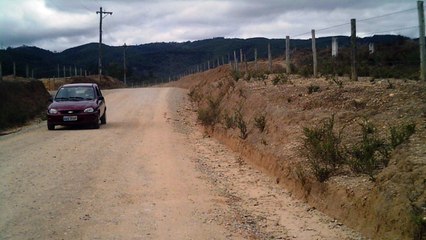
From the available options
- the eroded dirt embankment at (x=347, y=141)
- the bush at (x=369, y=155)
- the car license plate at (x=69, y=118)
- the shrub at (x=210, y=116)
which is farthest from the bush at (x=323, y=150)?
the car license plate at (x=69, y=118)

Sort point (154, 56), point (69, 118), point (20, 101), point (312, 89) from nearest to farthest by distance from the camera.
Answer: point (312, 89) → point (69, 118) → point (20, 101) → point (154, 56)

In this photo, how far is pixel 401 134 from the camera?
7453 millimetres

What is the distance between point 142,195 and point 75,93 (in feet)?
39.0

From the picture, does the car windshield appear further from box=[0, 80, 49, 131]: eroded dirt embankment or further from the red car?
box=[0, 80, 49, 131]: eroded dirt embankment

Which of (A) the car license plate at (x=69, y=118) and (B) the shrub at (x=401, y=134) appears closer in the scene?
(B) the shrub at (x=401, y=134)

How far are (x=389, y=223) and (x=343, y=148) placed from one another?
2798 millimetres

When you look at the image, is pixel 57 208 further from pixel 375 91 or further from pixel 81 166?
pixel 375 91

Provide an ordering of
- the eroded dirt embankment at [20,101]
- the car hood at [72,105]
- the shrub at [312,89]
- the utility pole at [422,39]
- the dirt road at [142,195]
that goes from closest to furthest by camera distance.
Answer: the dirt road at [142,195]
the utility pole at [422,39]
the shrub at [312,89]
the car hood at [72,105]
the eroded dirt embankment at [20,101]

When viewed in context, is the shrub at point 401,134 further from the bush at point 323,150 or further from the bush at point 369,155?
the bush at point 323,150

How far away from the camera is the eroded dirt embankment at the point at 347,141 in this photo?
5.86m

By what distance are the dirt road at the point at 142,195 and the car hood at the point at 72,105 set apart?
10.8 feet

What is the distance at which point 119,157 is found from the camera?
38.8 feet


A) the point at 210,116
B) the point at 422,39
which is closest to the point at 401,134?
the point at 422,39

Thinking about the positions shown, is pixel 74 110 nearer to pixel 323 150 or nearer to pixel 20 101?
pixel 323 150
